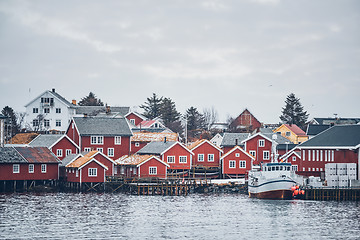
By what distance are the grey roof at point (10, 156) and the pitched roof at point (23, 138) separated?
84.1 feet

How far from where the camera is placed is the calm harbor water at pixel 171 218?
2285 inches

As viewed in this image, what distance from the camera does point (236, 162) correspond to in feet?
354

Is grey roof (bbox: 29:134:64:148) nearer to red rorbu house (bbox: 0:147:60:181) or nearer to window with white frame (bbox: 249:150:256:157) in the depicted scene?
red rorbu house (bbox: 0:147:60:181)

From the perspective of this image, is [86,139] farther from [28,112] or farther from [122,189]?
[28,112]

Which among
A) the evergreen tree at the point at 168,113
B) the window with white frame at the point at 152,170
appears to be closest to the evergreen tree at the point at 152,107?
the evergreen tree at the point at 168,113

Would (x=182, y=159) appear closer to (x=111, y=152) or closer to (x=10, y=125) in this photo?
(x=111, y=152)

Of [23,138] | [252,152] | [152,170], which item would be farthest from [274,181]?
[23,138]

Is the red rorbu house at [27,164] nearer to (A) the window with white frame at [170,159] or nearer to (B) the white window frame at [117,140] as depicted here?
(B) the white window frame at [117,140]

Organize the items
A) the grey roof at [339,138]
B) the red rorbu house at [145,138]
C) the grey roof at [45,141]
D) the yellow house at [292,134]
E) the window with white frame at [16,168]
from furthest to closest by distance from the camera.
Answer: the yellow house at [292,134] < the red rorbu house at [145,138] < the grey roof at [45,141] < the window with white frame at [16,168] < the grey roof at [339,138]

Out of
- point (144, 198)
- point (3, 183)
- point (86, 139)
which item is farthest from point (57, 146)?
point (144, 198)

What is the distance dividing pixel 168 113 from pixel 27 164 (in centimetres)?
8147

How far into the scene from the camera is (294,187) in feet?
274

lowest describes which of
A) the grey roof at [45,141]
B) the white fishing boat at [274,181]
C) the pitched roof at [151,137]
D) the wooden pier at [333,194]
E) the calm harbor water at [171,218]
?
the calm harbor water at [171,218]

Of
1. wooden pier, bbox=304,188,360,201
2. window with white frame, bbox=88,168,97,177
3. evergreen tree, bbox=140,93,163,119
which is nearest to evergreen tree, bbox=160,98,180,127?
evergreen tree, bbox=140,93,163,119
